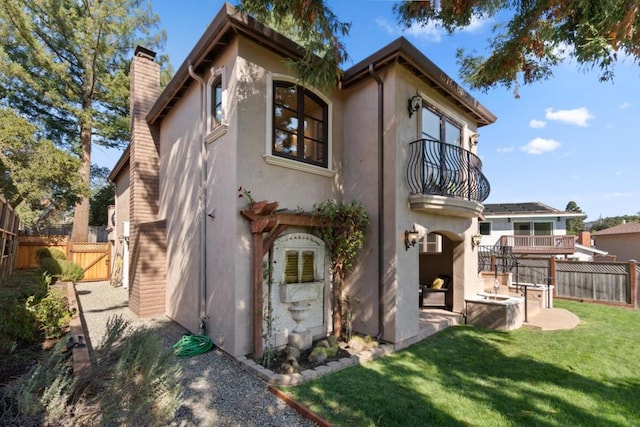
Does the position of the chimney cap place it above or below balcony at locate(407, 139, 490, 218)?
above

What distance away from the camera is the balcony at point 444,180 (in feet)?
21.7

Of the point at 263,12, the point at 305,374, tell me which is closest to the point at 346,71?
the point at 263,12

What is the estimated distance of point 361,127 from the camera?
697cm

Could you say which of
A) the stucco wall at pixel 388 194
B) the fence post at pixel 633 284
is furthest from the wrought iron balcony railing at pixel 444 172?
the fence post at pixel 633 284

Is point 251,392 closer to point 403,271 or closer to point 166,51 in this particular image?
point 403,271

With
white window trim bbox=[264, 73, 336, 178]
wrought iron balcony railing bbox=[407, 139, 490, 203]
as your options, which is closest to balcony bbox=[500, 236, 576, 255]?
wrought iron balcony railing bbox=[407, 139, 490, 203]

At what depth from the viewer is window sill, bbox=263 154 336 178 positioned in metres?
5.87

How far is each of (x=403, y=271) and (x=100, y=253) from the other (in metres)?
15.9

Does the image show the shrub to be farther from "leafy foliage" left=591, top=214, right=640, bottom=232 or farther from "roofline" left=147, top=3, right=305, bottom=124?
"leafy foliage" left=591, top=214, right=640, bottom=232

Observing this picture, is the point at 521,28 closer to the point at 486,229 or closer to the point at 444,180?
the point at 444,180

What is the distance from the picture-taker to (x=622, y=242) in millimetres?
25109

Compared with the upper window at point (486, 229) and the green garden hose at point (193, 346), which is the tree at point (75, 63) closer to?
the green garden hose at point (193, 346)

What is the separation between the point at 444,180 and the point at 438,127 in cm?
170

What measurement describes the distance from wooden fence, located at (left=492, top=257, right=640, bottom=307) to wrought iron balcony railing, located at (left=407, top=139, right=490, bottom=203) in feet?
15.1
